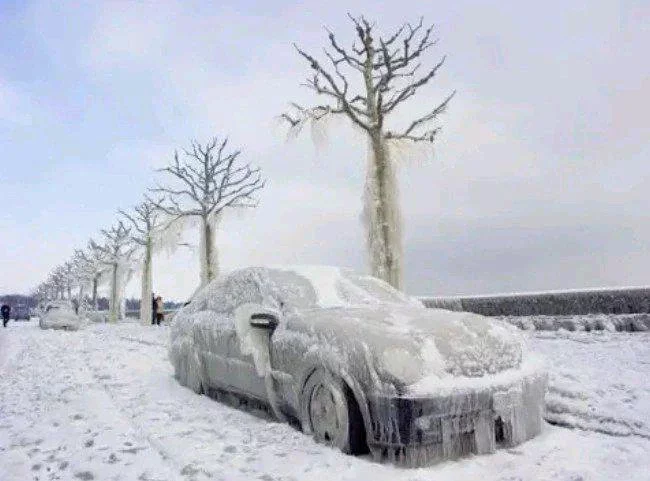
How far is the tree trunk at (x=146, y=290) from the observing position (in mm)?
33406

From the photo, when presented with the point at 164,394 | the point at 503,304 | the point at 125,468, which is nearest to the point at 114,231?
the point at 503,304

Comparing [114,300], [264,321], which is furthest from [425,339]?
[114,300]

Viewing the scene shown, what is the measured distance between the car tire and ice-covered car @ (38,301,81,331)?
2513cm

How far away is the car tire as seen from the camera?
4.27m

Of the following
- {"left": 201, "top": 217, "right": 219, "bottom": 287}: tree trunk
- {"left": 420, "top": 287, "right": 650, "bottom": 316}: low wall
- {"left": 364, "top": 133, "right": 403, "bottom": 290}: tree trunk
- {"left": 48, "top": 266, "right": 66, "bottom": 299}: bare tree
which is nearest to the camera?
{"left": 420, "top": 287, "right": 650, "bottom": 316}: low wall

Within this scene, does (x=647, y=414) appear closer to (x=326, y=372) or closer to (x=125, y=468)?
(x=326, y=372)

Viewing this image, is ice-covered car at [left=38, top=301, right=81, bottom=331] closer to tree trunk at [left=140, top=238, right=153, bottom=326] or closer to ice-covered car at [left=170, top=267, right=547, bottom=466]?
tree trunk at [left=140, top=238, right=153, bottom=326]

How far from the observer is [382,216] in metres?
15.7

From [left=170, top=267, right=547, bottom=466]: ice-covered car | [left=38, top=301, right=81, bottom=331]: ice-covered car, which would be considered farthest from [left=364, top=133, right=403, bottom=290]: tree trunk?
[left=38, top=301, right=81, bottom=331]: ice-covered car

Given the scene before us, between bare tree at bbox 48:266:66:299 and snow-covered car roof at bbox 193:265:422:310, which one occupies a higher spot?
bare tree at bbox 48:266:66:299

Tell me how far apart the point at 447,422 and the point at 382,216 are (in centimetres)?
1185

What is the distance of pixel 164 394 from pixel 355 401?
3.80 m

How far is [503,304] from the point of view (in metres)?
15.8

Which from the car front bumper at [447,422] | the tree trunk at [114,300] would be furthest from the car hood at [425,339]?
the tree trunk at [114,300]
